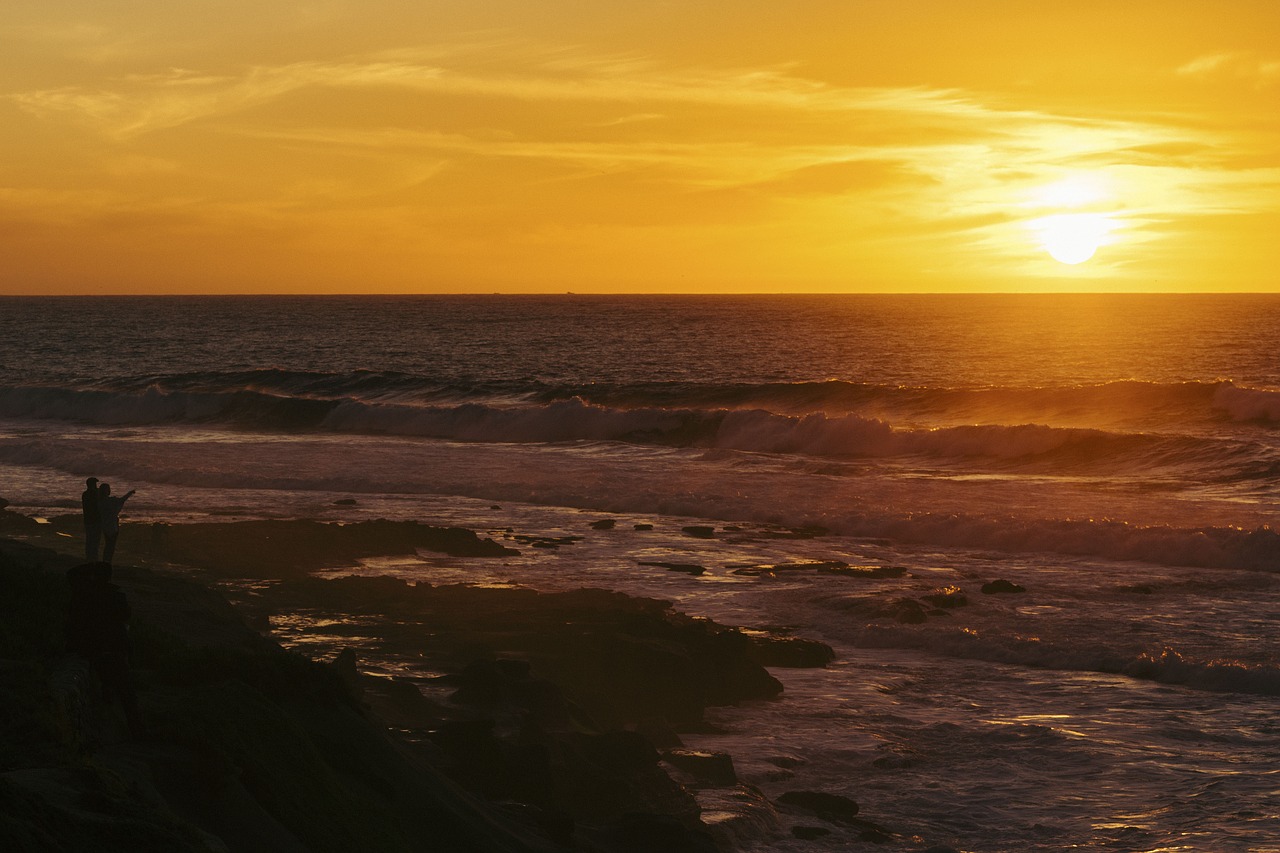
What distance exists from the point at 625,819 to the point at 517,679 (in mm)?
3681

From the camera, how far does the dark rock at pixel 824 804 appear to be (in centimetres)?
1183

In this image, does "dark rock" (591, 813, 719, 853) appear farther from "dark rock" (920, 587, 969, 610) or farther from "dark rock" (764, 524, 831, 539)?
"dark rock" (764, 524, 831, 539)

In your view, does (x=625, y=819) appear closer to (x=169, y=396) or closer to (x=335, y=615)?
(x=335, y=615)

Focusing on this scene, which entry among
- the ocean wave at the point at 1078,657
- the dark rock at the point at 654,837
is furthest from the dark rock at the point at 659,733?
the ocean wave at the point at 1078,657

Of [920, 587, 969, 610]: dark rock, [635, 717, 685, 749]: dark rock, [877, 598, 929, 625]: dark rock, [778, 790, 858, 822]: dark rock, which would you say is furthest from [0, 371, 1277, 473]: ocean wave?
[778, 790, 858, 822]: dark rock

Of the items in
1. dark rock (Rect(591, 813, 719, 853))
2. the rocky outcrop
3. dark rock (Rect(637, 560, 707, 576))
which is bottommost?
dark rock (Rect(591, 813, 719, 853))

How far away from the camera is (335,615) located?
1811 cm

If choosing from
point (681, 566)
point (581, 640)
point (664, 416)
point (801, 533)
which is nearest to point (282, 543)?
point (681, 566)

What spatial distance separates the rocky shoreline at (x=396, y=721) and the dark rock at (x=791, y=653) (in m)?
0.05

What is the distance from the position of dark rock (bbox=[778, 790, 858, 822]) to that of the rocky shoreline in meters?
0.03

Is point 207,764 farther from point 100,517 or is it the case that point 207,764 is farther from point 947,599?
point 947,599

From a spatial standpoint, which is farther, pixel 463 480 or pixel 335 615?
pixel 463 480

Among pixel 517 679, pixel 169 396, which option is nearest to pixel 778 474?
pixel 517 679

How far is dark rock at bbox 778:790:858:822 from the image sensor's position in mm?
11828
